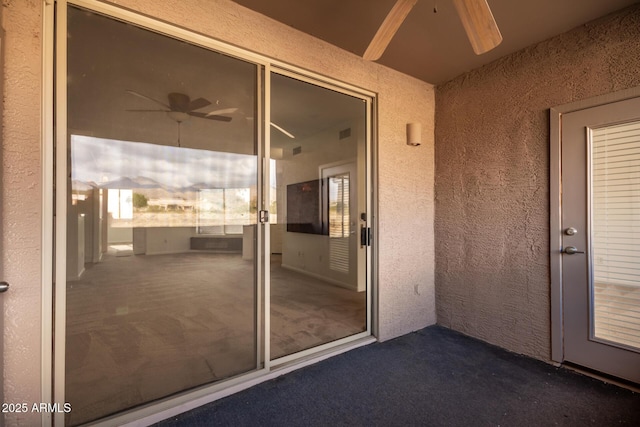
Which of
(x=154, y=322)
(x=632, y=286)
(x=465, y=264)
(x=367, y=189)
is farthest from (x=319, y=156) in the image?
(x=632, y=286)

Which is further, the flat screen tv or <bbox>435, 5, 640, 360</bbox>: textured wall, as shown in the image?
the flat screen tv

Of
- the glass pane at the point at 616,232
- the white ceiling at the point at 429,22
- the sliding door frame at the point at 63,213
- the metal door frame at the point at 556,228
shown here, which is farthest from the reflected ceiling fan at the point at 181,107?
the glass pane at the point at 616,232

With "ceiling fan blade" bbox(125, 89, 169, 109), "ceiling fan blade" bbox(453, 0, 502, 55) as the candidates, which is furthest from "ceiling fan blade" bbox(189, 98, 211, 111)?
"ceiling fan blade" bbox(453, 0, 502, 55)

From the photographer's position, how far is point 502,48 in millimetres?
2582

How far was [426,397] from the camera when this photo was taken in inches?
79.3

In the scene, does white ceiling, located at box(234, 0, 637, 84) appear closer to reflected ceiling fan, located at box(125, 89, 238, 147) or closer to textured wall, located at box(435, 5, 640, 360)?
textured wall, located at box(435, 5, 640, 360)

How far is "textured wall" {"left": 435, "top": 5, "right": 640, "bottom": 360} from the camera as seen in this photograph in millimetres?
2267

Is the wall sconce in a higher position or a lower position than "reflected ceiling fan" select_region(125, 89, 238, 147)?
higher

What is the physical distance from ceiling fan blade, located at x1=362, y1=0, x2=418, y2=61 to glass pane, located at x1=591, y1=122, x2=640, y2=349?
6.27ft

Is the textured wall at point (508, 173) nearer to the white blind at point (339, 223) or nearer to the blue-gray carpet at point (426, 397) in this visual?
the blue-gray carpet at point (426, 397)

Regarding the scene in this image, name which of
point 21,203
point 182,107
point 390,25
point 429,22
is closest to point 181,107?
point 182,107

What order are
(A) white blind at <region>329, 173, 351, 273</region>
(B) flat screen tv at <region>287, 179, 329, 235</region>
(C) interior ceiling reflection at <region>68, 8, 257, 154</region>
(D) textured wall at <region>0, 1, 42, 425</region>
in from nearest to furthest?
(D) textured wall at <region>0, 1, 42, 425</region> → (C) interior ceiling reflection at <region>68, 8, 257, 154</region> → (B) flat screen tv at <region>287, 179, 329, 235</region> → (A) white blind at <region>329, 173, 351, 273</region>

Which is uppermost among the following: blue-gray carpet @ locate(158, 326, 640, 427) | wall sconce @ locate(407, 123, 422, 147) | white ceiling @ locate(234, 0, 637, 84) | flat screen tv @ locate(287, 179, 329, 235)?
white ceiling @ locate(234, 0, 637, 84)

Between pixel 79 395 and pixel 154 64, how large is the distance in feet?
6.60
